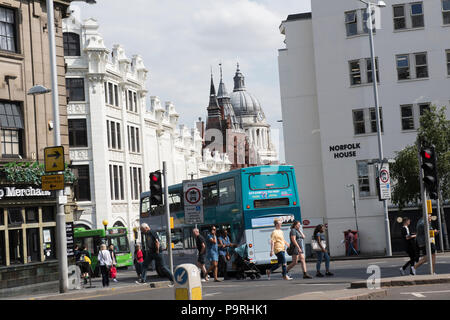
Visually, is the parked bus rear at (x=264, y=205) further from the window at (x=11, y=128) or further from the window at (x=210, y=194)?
the window at (x=11, y=128)

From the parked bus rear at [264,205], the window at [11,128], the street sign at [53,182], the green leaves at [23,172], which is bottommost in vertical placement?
the parked bus rear at [264,205]

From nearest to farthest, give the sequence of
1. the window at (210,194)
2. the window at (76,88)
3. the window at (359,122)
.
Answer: the window at (210,194), the window at (359,122), the window at (76,88)

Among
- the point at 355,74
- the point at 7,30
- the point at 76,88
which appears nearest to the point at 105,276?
the point at 7,30

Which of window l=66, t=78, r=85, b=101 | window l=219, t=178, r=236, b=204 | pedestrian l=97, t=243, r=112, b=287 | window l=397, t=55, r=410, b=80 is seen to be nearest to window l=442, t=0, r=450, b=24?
window l=397, t=55, r=410, b=80

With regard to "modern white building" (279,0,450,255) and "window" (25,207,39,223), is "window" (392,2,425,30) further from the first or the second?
"window" (25,207,39,223)

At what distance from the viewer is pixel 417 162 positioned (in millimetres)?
42156

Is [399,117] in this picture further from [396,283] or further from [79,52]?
[396,283]

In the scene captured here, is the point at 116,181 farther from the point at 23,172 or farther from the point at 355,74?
the point at 23,172

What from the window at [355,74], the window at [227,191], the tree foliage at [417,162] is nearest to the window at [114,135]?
the window at [355,74]

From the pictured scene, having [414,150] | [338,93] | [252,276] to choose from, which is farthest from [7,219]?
[338,93]

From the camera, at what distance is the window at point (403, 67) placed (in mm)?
49312

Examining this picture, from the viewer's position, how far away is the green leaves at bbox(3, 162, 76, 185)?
88.0 feet

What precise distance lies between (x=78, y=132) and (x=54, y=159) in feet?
128
